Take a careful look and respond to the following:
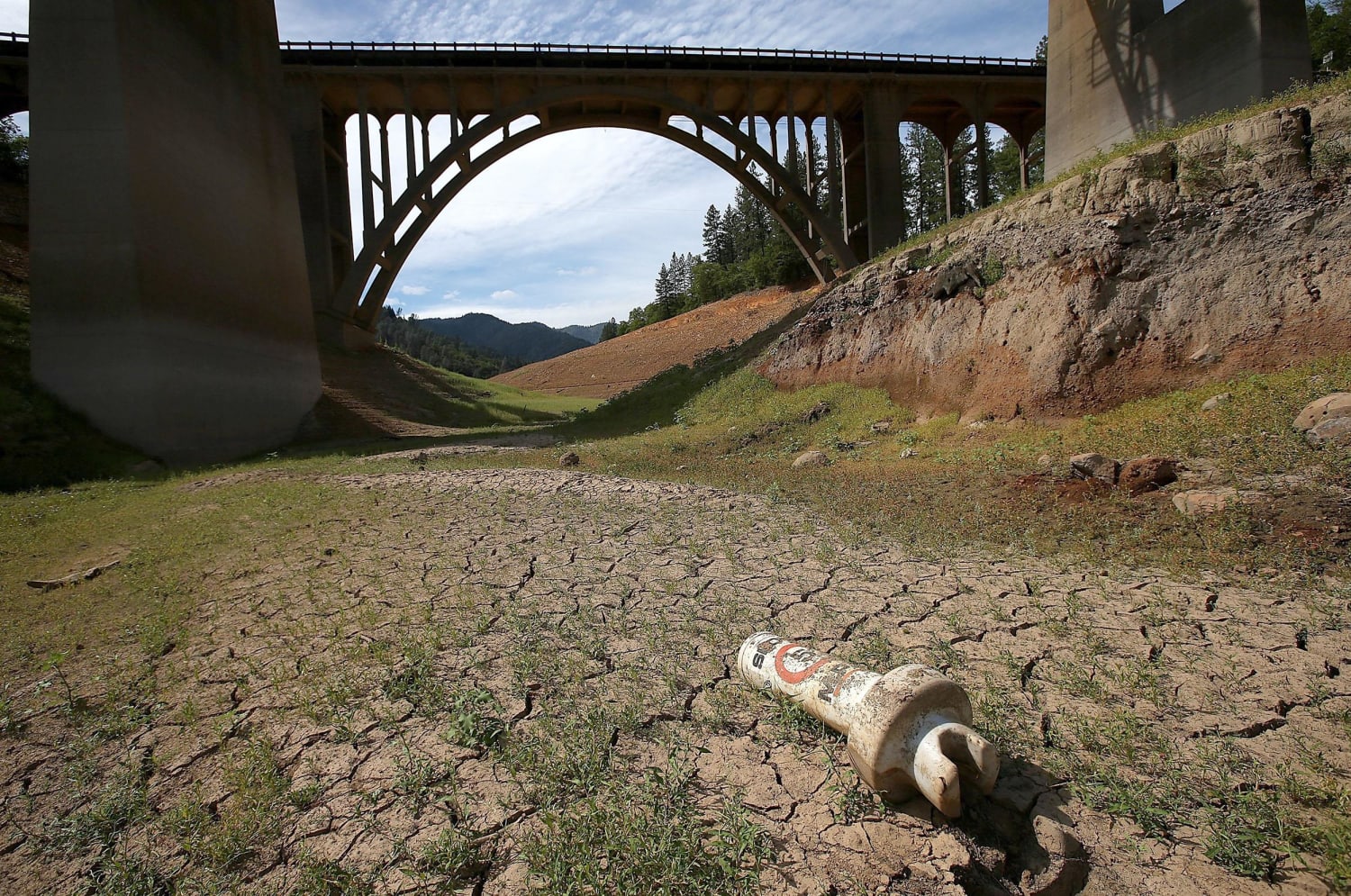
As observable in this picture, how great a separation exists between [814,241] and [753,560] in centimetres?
2618

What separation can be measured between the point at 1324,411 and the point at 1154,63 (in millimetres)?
11228

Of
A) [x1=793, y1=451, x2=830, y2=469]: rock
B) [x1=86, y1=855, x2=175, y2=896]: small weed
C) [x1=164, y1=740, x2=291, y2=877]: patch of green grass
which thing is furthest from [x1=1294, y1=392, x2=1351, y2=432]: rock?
[x1=86, y1=855, x2=175, y2=896]: small weed

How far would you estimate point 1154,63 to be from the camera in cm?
1295

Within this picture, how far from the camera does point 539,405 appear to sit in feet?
99.9

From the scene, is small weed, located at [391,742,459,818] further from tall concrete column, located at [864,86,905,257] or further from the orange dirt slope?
the orange dirt slope

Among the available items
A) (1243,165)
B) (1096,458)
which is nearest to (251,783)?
(1096,458)

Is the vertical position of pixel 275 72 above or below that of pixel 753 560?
above

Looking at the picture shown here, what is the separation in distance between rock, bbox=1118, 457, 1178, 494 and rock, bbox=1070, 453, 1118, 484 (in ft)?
0.52

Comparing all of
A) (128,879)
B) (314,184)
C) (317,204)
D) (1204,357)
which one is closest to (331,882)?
(128,879)

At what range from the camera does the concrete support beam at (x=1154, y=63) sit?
10.8m

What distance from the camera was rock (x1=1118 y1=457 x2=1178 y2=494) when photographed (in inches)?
231

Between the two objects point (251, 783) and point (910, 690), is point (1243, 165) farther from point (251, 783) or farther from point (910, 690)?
point (251, 783)

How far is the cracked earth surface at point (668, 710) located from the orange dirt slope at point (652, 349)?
105ft

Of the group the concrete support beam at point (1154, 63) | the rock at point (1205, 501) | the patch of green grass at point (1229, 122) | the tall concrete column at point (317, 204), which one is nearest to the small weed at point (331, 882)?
the rock at point (1205, 501)
